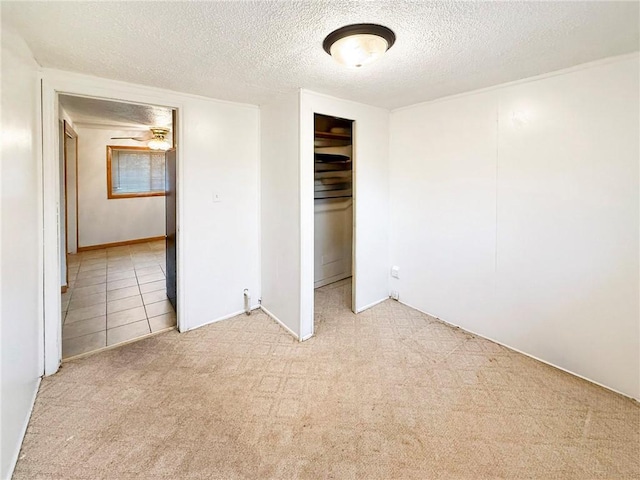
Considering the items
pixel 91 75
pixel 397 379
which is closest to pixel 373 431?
pixel 397 379

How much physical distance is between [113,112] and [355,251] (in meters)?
3.36

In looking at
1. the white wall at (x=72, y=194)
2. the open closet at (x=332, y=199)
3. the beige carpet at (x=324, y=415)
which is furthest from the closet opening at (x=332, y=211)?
the white wall at (x=72, y=194)

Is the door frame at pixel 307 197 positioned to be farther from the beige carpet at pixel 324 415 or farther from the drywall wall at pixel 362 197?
the beige carpet at pixel 324 415

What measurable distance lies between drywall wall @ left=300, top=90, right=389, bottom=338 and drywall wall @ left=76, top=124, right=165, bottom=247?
4.67 metres

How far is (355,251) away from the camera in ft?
11.0

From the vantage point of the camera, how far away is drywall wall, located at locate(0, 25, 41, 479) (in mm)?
1542

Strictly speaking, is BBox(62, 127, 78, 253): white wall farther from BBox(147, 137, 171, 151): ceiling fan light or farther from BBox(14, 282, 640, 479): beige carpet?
BBox(14, 282, 640, 479): beige carpet

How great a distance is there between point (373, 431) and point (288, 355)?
973mm

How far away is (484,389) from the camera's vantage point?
2.18 metres

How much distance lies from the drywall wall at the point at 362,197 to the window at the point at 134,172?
5.52 metres

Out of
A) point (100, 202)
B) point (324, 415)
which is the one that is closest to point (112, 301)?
point (324, 415)

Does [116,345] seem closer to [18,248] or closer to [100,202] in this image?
[18,248]

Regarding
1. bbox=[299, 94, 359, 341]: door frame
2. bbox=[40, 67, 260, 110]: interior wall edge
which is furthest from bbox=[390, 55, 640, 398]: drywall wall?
bbox=[40, 67, 260, 110]: interior wall edge

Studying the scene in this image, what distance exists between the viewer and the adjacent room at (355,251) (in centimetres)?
162
